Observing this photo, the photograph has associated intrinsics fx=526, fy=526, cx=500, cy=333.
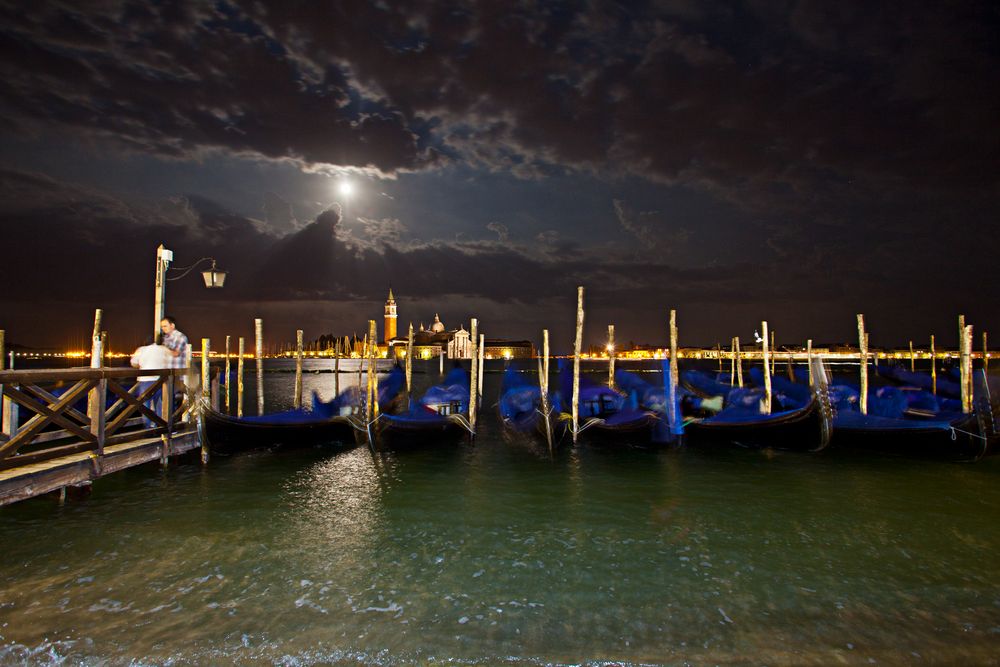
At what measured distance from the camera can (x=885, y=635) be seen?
3334 mm

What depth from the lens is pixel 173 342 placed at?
7.62 metres

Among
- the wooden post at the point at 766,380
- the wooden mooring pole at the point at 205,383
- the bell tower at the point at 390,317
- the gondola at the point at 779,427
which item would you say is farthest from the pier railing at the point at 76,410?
the bell tower at the point at 390,317

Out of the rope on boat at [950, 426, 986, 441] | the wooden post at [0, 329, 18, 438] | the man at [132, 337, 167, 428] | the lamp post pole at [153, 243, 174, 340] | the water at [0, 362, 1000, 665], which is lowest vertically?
the water at [0, 362, 1000, 665]

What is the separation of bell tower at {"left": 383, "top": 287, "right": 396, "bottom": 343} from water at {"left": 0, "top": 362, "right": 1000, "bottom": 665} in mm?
89548

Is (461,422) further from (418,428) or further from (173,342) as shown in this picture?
(173,342)

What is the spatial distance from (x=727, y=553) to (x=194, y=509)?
5615mm

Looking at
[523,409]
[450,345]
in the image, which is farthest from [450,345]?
[523,409]

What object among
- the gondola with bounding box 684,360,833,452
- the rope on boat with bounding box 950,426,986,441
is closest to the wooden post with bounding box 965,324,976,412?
the rope on boat with bounding box 950,426,986,441

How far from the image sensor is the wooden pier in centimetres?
505

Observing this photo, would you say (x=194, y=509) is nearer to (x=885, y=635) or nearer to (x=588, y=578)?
(x=588, y=578)

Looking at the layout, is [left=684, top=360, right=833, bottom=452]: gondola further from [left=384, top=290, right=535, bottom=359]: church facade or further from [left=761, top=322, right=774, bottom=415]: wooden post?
[left=384, top=290, right=535, bottom=359]: church facade

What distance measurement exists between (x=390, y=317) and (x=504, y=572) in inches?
3677

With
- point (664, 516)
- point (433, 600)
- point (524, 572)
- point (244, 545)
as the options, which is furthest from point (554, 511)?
point (244, 545)

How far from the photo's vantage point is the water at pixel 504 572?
3.22 meters
